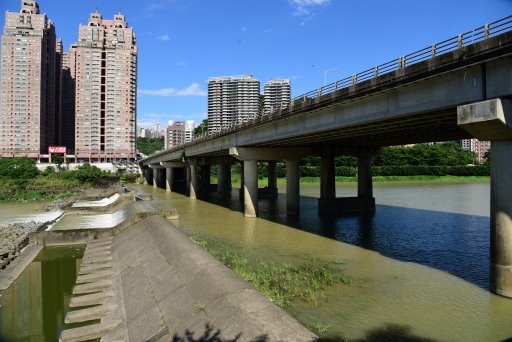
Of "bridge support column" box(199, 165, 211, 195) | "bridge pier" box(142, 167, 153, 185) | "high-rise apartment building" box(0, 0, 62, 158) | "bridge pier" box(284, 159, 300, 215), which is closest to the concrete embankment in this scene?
"bridge pier" box(284, 159, 300, 215)

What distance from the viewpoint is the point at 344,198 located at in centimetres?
4059

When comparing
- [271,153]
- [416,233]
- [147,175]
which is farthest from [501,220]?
[147,175]

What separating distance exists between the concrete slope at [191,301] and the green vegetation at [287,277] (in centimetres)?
210

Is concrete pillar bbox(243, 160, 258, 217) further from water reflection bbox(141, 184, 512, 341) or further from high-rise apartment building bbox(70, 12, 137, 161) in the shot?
high-rise apartment building bbox(70, 12, 137, 161)

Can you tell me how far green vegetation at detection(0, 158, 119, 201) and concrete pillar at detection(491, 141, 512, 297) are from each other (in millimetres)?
69468

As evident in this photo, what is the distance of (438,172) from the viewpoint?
111 m

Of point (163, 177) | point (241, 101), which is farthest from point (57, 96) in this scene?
point (163, 177)

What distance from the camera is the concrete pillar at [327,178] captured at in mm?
39969

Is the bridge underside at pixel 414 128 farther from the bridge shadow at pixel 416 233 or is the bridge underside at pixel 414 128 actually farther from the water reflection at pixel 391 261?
the water reflection at pixel 391 261

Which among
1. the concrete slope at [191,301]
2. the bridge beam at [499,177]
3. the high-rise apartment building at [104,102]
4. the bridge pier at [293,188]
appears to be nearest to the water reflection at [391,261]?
the bridge pier at [293,188]

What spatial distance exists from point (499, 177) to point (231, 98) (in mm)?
152929

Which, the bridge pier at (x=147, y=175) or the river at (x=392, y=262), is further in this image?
the bridge pier at (x=147, y=175)

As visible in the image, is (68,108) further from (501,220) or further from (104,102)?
(501,220)

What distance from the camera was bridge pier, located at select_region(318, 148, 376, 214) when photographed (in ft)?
130
